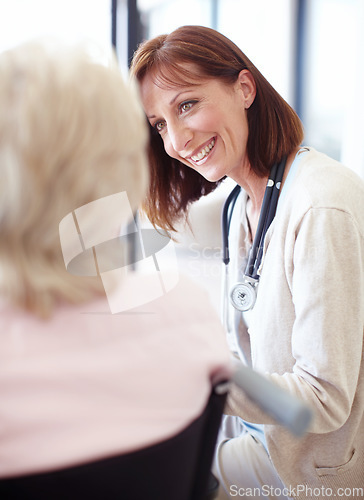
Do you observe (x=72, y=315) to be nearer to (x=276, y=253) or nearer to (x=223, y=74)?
(x=276, y=253)

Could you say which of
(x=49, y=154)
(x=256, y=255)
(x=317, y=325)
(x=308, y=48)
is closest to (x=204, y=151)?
(x=256, y=255)

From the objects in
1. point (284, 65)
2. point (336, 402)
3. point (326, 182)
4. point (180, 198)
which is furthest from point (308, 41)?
point (336, 402)

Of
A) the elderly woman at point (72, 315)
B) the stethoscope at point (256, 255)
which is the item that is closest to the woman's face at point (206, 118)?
the stethoscope at point (256, 255)

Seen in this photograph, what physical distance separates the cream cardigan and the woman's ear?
252 mm

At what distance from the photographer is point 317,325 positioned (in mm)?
836

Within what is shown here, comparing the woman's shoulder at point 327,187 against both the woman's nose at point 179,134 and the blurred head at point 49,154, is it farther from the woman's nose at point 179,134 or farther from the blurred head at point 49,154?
the blurred head at point 49,154

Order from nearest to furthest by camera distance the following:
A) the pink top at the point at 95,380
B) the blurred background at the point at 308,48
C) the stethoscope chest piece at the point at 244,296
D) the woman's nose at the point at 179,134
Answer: the pink top at the point at 95,380 < the stethoscope chest piece at the point at 244,296 < the woman's nose at the point at 179,134 < the blurred background at the point at 308,48

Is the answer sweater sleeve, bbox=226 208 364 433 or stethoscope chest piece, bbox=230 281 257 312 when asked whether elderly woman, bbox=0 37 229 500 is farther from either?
stethoscope chest piece, bbox=230 281 257 312

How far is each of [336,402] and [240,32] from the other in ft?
9.61

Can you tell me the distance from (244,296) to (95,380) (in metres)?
0.63

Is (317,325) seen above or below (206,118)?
below

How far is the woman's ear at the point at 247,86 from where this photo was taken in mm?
1136

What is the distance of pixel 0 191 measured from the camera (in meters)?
0.45

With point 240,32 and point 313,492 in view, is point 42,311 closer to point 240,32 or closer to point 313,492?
point 313,492
